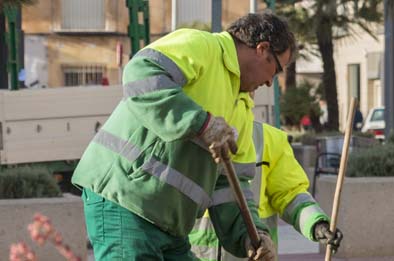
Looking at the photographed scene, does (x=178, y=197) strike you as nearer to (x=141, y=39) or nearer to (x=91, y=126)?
(x=91, y=126)

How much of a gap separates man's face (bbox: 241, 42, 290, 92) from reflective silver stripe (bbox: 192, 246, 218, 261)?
2.91 feet

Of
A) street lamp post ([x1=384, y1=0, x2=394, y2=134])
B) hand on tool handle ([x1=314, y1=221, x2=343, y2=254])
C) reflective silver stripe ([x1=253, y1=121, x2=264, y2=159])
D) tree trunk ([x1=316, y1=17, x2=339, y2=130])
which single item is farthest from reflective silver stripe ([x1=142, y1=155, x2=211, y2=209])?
tree trunk ([x1=316, y1=17, x2=339, y2=130])

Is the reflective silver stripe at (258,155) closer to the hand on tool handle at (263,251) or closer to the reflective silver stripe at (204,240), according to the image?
the reflective silver stripe at (204,240)

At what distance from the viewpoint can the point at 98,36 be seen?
132 feet

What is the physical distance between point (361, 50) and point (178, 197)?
4382 centimetres

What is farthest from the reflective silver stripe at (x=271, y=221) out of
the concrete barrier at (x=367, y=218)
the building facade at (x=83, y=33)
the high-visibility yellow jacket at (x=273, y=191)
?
the building facade at (x=83, y=33)

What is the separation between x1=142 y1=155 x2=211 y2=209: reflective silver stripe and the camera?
3.67m

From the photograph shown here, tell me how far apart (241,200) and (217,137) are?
36 cm

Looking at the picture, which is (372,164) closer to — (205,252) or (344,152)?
(205,252)

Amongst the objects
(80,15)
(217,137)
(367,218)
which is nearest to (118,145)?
(217,137)

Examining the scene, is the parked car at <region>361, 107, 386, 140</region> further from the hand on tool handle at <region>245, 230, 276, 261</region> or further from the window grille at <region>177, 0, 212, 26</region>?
the hand on tool handle at <region>245, 230, 276, 261</region>

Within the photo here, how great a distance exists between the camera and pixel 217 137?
3408 mm

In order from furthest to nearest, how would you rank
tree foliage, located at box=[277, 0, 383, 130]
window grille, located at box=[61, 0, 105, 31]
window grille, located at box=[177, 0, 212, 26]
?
1. window grille, located at box=[61, 0, 105, 31]
2. window grille, located at box=[177, 0, 212, 26]
3. tree foliage, located at box=[277, 0, 383, 130]

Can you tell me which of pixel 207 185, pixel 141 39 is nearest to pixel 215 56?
pixel 207 185
